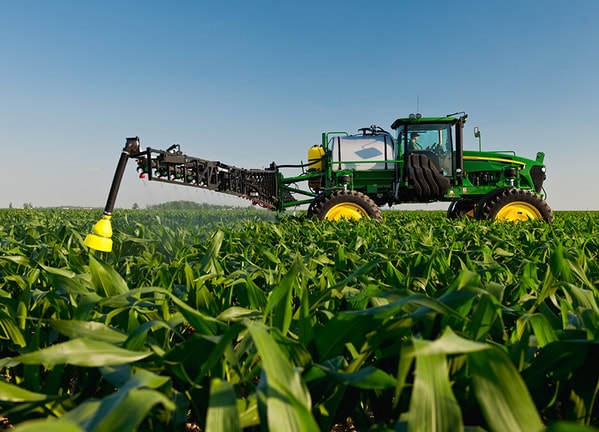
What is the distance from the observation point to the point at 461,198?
29.9 ft

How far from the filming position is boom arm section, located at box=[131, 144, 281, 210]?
550cm

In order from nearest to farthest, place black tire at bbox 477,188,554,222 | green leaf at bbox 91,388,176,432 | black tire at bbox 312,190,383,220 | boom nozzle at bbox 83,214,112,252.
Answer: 1. green leaf at bbox 91,388,176,432
2. boom nozzle at bbox 83,214,112,252
3. black tire at bbox 312,190,383,220
4. black tire at bbox 477,188,554,222

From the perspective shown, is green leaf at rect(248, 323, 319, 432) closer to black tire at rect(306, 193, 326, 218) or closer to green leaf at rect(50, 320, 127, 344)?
green leaf at rect(50, 320, 127, 344)

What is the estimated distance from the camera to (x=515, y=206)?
25.4ft

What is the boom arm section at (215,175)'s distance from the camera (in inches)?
217

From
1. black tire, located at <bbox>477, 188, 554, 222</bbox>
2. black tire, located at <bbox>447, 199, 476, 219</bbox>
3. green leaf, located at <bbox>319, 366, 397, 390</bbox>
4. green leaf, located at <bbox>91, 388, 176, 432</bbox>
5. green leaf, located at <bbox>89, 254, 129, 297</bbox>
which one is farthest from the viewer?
black tire, located at <bbox>447, 199, 476, 219</bbox>

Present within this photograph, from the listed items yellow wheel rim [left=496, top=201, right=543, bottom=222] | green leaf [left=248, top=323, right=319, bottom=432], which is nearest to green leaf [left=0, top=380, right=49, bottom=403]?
green leaf [left=248, top=323, right=319, bottom=432]

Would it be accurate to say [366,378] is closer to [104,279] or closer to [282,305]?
[282,305]

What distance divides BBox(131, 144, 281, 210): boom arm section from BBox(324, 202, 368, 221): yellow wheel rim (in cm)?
202

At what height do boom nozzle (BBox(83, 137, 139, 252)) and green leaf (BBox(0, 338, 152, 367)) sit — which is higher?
boom nozzle (BBox(83, 137, 139, 252))

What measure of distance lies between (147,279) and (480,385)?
1396 millimetres

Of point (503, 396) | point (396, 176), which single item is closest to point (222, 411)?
point (503, 396)

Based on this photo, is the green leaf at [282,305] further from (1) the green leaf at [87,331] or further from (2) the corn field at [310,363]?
(1) the green leaf at [87,331]

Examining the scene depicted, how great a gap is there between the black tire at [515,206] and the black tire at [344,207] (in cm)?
238
